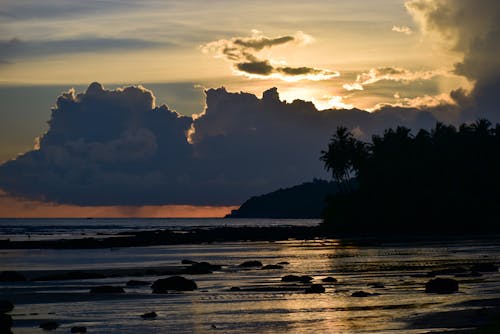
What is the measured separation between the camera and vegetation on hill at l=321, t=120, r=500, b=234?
14562 centimetres

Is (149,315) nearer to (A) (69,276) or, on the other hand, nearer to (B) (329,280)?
(B) (329,280)

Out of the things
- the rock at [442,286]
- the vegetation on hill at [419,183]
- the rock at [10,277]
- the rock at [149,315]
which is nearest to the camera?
the rock at [149,315]

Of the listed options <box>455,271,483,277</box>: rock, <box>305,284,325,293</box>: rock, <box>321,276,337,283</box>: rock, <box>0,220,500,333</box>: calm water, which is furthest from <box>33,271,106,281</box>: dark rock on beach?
<box>455,271,483,277</box>: rock

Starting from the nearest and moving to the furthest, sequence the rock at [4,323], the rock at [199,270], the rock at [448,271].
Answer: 1. the rock at [4,323]
2. the rock at [448,271]
3. the rock at [199,270]

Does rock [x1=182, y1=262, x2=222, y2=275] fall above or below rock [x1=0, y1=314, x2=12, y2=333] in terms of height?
below

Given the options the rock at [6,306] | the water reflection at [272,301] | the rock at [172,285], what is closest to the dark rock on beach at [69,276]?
the water reflection at [272,301]

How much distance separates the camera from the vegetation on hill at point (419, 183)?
5733 inches

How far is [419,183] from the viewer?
149000mm

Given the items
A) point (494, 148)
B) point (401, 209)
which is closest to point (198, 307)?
point (401, 209)

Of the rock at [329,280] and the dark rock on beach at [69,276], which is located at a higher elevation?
the dark rock on beach at [69,276]

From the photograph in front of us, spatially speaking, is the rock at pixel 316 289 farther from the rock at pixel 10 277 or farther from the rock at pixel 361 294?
the rock at pixel 10 277

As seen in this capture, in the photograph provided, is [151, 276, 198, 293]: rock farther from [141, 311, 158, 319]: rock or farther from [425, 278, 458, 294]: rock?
[425, 278, 458, 294]: rock

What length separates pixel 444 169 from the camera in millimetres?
151500

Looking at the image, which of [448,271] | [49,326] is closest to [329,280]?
[448,271]
